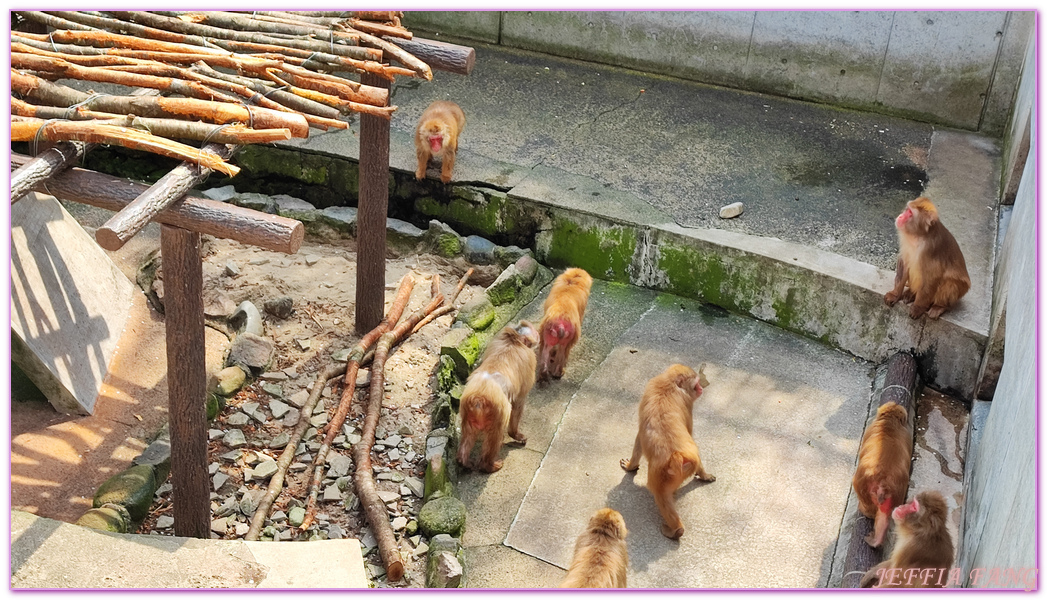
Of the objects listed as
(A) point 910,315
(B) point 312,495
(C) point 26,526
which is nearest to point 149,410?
(B) point 312,495

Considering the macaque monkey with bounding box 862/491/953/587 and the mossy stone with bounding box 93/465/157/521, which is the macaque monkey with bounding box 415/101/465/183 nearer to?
the mossy stone with bounding box 93/465/157/521

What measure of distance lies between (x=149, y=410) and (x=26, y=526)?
82.4 inches

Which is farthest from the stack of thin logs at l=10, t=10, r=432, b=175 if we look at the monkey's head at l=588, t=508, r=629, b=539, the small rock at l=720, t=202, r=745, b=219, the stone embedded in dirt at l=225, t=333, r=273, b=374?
the small rock at l=720, t=202, r=745, b=219

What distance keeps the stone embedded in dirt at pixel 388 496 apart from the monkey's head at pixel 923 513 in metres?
2.97

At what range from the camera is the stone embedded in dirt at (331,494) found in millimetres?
6332

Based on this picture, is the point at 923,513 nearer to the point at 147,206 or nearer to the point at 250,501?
the point at 250,501

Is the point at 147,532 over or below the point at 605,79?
below

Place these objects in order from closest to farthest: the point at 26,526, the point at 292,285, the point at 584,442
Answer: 1. the point at 26,526
2. the point at 584,442
3. the point at 292,285

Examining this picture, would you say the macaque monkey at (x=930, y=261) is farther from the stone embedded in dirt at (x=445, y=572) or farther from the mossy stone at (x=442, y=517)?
the stone embedded in dirt at (x=445, y=572)

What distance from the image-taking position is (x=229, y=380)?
7086mm

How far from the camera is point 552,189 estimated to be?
8.90 metres

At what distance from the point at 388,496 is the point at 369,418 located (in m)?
0.71

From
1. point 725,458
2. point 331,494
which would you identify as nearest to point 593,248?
point 725,458

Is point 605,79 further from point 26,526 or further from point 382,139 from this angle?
point 26,526
